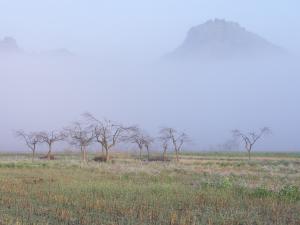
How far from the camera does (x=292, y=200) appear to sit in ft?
62.3

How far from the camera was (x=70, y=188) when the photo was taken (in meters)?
22.2

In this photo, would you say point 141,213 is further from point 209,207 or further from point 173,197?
point 173,197

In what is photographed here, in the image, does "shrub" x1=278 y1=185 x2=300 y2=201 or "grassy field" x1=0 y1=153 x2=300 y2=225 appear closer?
"grassy field" x1=0 y1=153 x2=300 y2=225

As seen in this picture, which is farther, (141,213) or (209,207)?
(209,207)

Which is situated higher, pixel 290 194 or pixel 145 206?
pixel 290 194

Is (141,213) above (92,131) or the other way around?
the other way around

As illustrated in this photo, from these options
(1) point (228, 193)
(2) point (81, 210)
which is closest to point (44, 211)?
(2) point (81, 210)

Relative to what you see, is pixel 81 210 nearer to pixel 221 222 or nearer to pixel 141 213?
pixel 141 213

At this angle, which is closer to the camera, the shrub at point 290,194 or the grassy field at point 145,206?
the grassy field at point 145,206

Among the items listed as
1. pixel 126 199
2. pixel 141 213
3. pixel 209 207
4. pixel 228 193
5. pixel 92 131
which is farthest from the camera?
pixel 92 131

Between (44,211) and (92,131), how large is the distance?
66.1m

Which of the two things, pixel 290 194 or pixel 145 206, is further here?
pixel 290 194

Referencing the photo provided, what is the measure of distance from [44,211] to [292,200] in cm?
986

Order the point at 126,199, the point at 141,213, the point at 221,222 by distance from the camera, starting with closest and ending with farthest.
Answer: the point at 221,222
the point at 141,213
the point at 126,199
